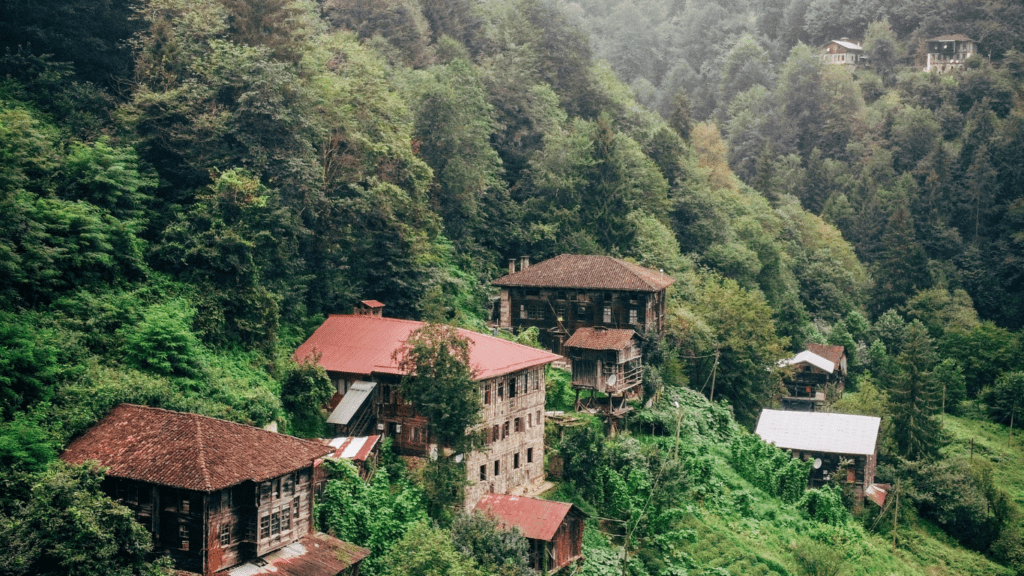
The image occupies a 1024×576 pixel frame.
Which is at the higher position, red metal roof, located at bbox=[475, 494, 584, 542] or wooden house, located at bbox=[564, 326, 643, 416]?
wooden house, located at bbox=[564, 326, 643, 416]

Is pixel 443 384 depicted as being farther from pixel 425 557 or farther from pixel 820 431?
pixel 820 431

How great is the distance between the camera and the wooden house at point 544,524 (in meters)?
42.2

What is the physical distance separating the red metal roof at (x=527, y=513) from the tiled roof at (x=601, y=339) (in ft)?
42.2

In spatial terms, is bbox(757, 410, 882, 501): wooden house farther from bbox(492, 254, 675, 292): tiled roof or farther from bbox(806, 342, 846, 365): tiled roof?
bbox(806, 342, 846, 365): tiled roof

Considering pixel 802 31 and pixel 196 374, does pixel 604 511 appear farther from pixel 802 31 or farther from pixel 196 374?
pixel 802 31

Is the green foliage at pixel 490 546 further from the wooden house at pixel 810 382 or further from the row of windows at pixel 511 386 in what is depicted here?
the wooden house at pixel 810 382

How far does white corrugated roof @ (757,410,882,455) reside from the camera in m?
64.2

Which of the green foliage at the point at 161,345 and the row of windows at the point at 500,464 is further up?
the green foliage at the point at 161,345

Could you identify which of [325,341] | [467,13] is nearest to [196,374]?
[325,341]

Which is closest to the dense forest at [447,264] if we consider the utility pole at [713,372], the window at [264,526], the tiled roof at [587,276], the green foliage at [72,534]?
the green foliage at [72,534]

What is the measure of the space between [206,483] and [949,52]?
133747 millimetres

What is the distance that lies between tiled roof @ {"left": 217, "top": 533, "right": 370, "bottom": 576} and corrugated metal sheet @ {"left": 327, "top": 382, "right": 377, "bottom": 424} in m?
6.89

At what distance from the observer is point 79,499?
102 ft

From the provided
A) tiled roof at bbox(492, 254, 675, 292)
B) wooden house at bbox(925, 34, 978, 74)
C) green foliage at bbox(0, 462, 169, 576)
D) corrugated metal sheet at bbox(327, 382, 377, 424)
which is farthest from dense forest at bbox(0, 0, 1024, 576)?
wooden house at bbox(925, 34, 978, 74)
